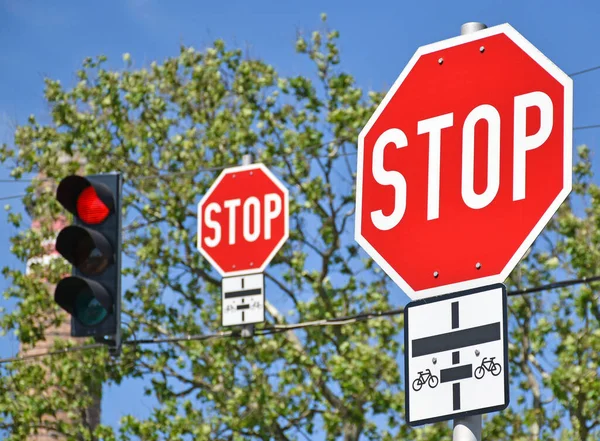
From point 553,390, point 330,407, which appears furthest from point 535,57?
point 330,407

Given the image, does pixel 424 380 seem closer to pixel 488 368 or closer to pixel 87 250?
pixel 488 368

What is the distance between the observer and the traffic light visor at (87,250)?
756 cm

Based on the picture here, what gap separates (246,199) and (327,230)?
10.7 metres

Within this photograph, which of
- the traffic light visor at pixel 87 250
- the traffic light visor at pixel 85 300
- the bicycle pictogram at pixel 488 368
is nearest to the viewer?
the bicycle pictogram at pixel 488 368

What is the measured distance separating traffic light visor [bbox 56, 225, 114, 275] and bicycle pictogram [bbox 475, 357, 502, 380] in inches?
185

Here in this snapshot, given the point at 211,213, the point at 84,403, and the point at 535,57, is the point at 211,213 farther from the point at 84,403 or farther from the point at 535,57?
the point at 84,403

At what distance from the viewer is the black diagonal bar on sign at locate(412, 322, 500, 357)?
127 inches

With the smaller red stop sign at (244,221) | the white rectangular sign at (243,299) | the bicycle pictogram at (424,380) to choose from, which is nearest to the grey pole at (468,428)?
the bicycle pictogram at (424,380)

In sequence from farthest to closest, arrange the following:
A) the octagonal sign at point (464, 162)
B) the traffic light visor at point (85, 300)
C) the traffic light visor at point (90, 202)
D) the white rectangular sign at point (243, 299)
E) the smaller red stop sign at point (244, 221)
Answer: the white rectangular sign at point (243, 299)
the smaller red stop sign at point (244, 221)
the traffic light visor at point (90, 202)
the traffic light visor at point (85, 300)
the octagonal sign at point (464, 162)

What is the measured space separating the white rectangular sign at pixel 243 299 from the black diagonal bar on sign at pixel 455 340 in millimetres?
7095

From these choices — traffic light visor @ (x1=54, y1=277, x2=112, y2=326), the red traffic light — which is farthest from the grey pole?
the red traffic light

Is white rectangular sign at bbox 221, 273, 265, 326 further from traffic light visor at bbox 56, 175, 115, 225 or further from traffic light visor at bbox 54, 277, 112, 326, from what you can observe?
traffic light visor at bbox 54, 277, 112, 326

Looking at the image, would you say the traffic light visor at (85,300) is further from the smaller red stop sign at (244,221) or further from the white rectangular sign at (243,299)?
the white rectangular sign at (243,299)

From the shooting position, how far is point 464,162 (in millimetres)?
3449
